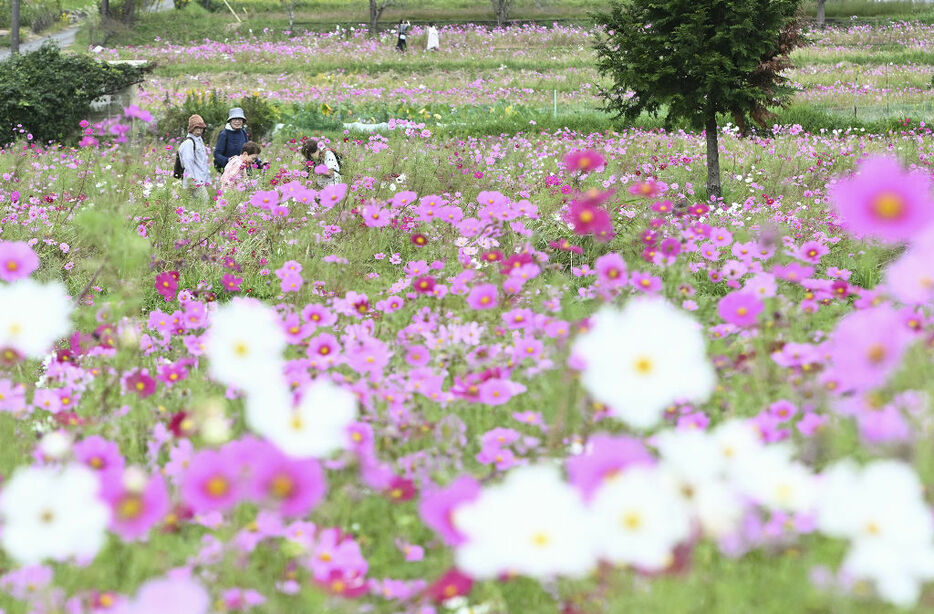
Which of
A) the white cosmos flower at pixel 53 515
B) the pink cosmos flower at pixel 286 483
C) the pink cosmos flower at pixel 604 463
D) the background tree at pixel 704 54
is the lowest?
the white cosmos flower at pixel 53 515

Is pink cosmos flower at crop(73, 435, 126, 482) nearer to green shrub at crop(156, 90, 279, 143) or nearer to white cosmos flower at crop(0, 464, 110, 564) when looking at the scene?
Answer: white cosmos flower at crop(0, 464, 110, 564)

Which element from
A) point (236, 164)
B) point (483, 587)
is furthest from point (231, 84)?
point (483, 587)

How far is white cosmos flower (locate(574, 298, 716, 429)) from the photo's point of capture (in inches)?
56.4

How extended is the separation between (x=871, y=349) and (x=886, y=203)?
31 centimetres

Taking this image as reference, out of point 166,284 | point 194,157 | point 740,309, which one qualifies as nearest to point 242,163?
point 194,157

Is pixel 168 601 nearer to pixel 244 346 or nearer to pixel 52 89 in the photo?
pixel 244 346

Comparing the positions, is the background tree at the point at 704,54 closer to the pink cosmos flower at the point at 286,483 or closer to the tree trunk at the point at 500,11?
the pink cosmos flower at the point at 286,483

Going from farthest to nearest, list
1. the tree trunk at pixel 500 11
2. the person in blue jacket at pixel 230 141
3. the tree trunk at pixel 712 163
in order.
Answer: the tree trunk at pixel 500 11 < the person in blue jacket at pixel 230 141 < the tree trunk at pixel 712 163

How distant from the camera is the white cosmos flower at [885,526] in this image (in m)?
1.23

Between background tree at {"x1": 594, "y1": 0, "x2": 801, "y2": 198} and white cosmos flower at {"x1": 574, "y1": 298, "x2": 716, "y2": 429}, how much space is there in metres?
6.63

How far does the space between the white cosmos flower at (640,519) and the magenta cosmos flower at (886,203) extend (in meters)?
0.72

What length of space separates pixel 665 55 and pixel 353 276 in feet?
16.2

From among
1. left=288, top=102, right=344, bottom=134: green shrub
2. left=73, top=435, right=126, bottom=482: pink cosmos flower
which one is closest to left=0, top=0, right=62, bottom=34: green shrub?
left=288, top=102, right=344, bottom=134: green shrub

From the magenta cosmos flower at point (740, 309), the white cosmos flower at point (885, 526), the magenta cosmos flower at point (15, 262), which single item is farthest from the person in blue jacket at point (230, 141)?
the white cosmos flower at point (885, 526)
